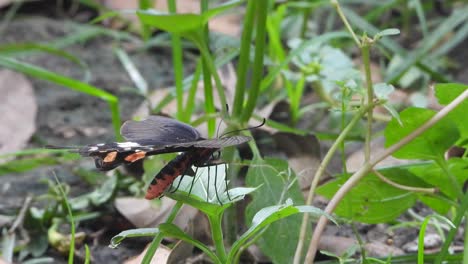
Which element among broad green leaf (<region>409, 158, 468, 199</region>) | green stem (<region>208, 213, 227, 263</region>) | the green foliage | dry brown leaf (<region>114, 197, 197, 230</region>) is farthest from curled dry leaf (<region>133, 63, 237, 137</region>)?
green stem (<region>208, 213, 227, 263</region>)

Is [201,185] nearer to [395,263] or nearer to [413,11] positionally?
[395,263]

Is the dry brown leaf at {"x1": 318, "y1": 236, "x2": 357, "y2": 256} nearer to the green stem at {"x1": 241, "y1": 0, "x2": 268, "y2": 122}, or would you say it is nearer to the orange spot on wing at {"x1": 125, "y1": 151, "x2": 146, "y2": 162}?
the green stem at {"x1": 241, "y1": 0, "x2": 268, "y2": 122}

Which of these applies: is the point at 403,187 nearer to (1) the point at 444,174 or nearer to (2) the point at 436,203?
(1) the point at 444,174

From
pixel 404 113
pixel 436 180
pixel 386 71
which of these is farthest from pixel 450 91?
pixel 386 71

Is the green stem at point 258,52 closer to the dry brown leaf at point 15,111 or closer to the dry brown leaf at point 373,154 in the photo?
the dry brown leaf at point 373,154

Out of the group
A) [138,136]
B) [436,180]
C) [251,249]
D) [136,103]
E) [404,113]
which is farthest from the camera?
[136,103]

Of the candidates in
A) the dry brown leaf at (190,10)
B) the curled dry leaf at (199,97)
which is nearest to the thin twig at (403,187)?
the curled dry leaf at (199,97)

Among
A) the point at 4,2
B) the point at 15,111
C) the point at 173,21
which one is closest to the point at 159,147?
the point at 173,21
